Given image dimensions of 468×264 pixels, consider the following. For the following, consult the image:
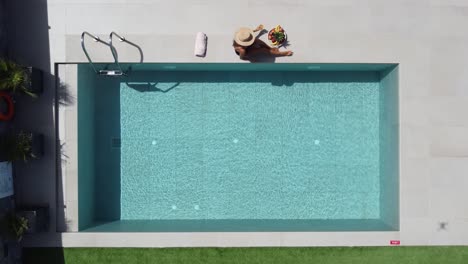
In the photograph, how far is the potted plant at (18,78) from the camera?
597 cm

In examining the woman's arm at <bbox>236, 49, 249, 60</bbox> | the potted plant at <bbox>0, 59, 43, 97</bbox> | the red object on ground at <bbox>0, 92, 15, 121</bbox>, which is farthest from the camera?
the woman's arm at <bbox>236, 49, 249, 60</bbox>

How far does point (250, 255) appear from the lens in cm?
685

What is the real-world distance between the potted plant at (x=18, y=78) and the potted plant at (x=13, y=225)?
1.89m

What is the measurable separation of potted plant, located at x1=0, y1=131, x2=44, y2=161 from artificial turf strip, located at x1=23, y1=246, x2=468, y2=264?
1625 mm

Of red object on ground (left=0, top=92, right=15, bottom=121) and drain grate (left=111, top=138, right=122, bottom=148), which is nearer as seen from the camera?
red object on ground (left=0, top=92, right=15, bottom=121)

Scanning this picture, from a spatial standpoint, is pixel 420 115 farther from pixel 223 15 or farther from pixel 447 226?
pixel 223 15

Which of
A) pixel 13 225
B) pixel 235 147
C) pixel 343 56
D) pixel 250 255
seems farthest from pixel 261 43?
pixel 13 225

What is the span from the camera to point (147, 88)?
7.56 m

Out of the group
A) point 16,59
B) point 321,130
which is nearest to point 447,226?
point 321,130

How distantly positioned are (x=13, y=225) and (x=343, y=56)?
5.80 m

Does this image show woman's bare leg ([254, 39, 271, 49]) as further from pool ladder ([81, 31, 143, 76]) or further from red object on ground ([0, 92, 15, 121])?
red object on ground ([0, 92, 15, 121])

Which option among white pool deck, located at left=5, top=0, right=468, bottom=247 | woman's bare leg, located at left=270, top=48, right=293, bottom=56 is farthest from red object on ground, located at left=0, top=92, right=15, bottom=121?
woman's bare leg, located at left=270, top=48, right=293, bottom=56

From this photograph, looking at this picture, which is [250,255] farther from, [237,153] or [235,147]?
[235,147]

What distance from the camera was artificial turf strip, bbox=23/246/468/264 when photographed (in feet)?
22.3
